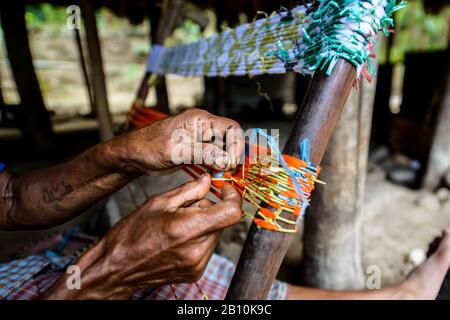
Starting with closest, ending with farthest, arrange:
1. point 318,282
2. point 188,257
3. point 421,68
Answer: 1. point 188,257
2. point 318,282
3. point 421,68

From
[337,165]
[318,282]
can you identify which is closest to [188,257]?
[337,165]

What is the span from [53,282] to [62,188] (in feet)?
1.51

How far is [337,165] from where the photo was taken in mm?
1796

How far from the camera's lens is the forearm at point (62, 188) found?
37.8 inches

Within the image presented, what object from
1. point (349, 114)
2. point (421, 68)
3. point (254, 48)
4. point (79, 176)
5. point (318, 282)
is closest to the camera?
point (79, 176)

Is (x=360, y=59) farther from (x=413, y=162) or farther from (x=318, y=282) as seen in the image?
(x=413, y=162)

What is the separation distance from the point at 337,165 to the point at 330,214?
364mm

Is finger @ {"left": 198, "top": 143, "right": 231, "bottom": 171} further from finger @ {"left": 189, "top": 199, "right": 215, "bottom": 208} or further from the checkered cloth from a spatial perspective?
the checkered cloth

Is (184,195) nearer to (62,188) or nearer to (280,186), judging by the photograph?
(280,186)

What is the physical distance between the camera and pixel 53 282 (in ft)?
4.09

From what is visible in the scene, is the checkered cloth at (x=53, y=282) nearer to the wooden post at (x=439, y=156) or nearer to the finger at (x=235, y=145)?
the finger at (x=235, y=145)

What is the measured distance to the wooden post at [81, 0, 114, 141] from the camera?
2865 mm

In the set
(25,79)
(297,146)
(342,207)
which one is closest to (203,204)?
(297,146)
